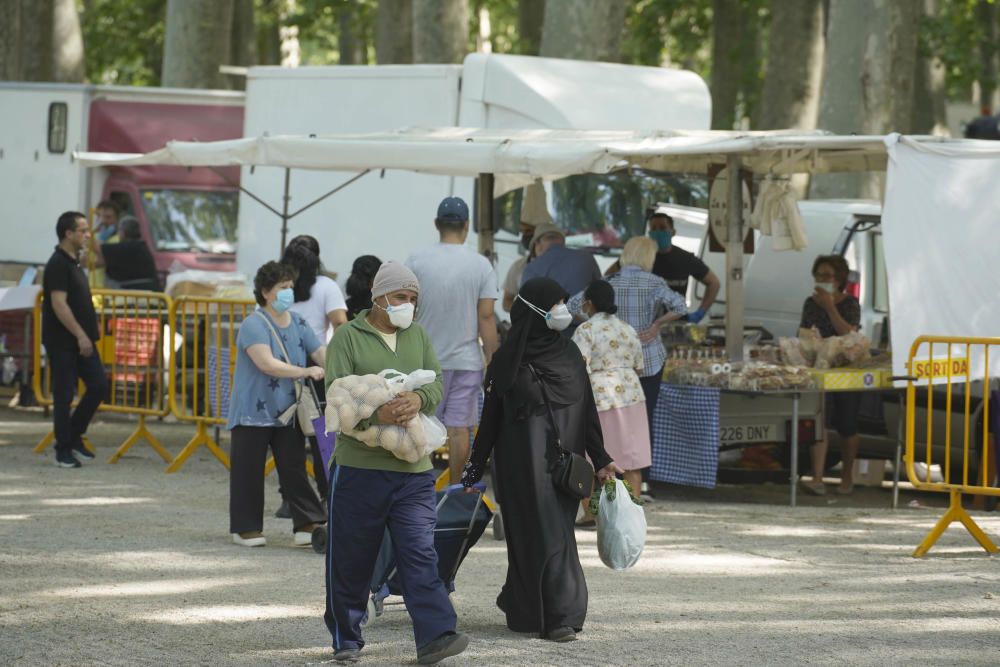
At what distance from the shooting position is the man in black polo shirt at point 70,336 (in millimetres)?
13070

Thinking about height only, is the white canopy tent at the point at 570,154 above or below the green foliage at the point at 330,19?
below

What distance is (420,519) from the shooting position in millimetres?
7203

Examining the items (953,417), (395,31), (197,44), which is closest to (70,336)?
(953,417)

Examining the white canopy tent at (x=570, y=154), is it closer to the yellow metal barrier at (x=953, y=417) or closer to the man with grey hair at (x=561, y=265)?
the yellow metal barrier at (x=953, y=417)

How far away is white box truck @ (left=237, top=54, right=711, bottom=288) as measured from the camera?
16.3 m

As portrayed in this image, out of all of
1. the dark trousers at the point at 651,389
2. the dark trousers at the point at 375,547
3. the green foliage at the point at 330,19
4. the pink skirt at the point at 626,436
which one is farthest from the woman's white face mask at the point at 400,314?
the green foliage at the point at 330,19

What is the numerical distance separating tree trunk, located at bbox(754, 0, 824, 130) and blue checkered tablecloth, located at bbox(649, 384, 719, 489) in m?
13.3

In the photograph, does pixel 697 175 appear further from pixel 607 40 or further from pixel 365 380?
pixel 365 380

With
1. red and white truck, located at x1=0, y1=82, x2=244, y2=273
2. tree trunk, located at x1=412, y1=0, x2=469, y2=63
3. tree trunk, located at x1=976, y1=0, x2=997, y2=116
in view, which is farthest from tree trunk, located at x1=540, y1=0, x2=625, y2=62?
tree trunk, located at x1=976, y1=0, x2=997, y2=116

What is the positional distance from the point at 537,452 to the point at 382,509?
87 centimetres

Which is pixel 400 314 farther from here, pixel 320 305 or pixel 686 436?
pixel 686 436

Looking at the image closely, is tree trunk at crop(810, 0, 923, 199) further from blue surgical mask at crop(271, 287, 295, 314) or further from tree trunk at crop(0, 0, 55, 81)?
tree trunk at crop(0, 0, 55, 81)

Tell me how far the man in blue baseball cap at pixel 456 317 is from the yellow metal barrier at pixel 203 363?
1990 mm

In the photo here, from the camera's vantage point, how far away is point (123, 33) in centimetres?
3812
